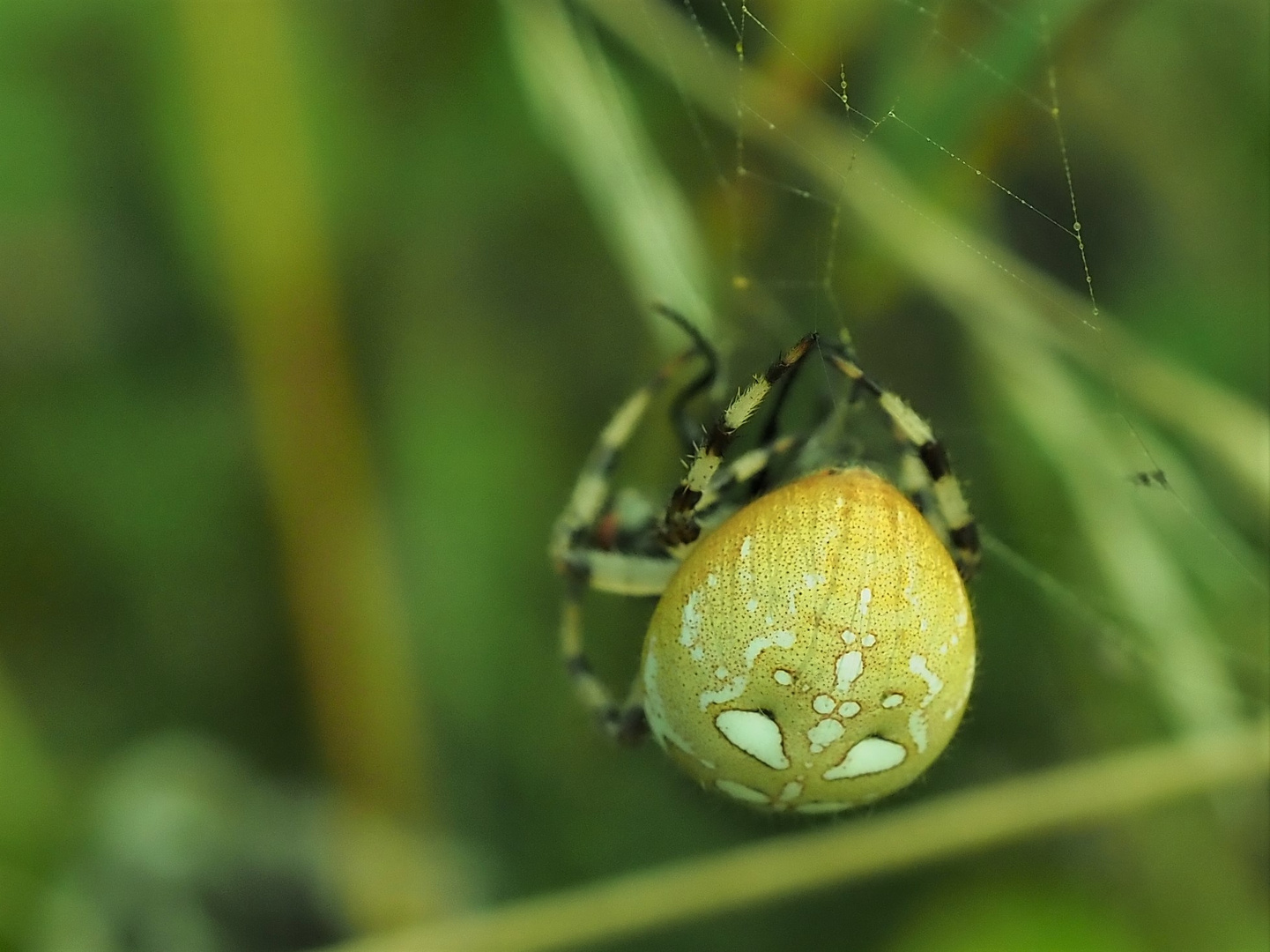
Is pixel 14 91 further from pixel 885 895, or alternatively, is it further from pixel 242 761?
pixel 885 895

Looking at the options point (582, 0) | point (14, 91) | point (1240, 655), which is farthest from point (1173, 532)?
point (14, 91)

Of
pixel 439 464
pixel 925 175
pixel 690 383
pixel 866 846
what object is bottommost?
pixel 866 846

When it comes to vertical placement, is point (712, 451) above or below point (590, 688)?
above

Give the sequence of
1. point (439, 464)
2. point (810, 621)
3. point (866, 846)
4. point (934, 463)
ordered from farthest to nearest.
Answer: point (439, 464), point (866, 846), point (934, 463), point (810, 621)

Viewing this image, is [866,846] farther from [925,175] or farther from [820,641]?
[925,175]

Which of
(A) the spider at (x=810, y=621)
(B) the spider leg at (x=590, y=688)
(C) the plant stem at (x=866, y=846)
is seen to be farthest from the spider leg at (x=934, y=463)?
(C) the plant stem at (x=866, y=846)

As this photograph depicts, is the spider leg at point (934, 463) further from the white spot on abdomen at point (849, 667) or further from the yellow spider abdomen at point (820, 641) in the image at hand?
the white spot on abdomen at point (849, 667)

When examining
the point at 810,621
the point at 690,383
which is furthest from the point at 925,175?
the point at 810,621

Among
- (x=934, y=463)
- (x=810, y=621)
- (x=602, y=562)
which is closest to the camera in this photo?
(x=810, y=621)
